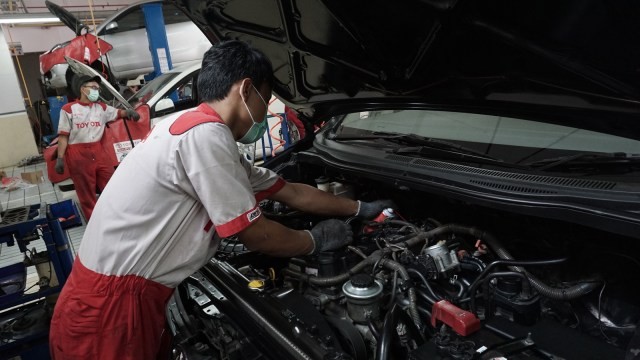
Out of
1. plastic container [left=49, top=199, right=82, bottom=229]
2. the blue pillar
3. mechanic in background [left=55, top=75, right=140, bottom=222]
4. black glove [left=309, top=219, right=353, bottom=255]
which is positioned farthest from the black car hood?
the blue pillar

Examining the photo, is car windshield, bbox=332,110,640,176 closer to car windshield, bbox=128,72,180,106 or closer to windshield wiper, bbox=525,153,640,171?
windshield wiper, bbox=525,153,640,171

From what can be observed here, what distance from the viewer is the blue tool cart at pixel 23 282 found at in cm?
192

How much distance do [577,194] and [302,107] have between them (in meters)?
1.35

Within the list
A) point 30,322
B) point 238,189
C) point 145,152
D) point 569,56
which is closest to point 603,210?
point 569,56

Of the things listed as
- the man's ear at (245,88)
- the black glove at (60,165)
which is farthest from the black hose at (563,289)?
the black glove at (60,165)

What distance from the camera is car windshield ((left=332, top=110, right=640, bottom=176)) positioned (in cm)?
123

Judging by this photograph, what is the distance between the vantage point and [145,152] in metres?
1.29

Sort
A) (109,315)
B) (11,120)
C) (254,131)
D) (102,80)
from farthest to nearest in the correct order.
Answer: (11,120) → (102,80) → (254,131) → (109,315)

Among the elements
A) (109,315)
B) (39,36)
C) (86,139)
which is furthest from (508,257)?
(39,36)

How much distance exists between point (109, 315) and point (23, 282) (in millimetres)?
1279

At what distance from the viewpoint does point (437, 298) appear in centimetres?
118

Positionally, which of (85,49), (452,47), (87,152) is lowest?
(87,152)

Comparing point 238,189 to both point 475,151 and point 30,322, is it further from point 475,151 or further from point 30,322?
point 30,322

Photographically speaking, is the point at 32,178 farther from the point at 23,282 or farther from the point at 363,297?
the point at 363,297
